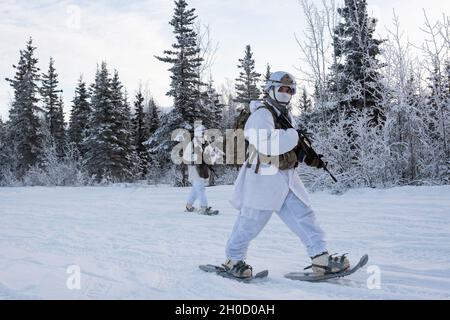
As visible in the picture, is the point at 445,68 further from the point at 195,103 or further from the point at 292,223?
the point at 195,103

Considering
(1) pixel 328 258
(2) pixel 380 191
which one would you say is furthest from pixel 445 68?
(1) pixel 328 258

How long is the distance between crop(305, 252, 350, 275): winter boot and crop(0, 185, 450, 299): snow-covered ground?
107mm

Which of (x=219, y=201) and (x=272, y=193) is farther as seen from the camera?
(x=219, y=201)

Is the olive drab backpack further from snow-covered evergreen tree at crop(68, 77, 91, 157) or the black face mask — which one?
snow-covered evergreen tree at crop(68, 77, 91, 157)

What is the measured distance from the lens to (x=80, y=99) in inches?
1566

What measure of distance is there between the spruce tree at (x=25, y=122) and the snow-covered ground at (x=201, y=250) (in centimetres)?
2610

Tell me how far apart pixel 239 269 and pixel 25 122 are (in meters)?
34.5

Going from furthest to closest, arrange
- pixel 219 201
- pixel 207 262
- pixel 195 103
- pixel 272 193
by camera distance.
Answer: pixel 195 103
pixel 219 201
pixel 207 262
pixel 272 193

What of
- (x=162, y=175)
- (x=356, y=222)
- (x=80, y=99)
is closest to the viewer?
(x=356, y=222)

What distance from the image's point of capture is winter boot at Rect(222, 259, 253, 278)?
149 inches

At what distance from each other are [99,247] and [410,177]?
30.4 ft

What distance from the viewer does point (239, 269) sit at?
12.5 ft

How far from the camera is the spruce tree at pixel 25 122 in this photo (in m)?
33.5

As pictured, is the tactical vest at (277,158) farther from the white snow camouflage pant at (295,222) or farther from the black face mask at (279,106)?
the white snow camouflage pant at (295,222)
